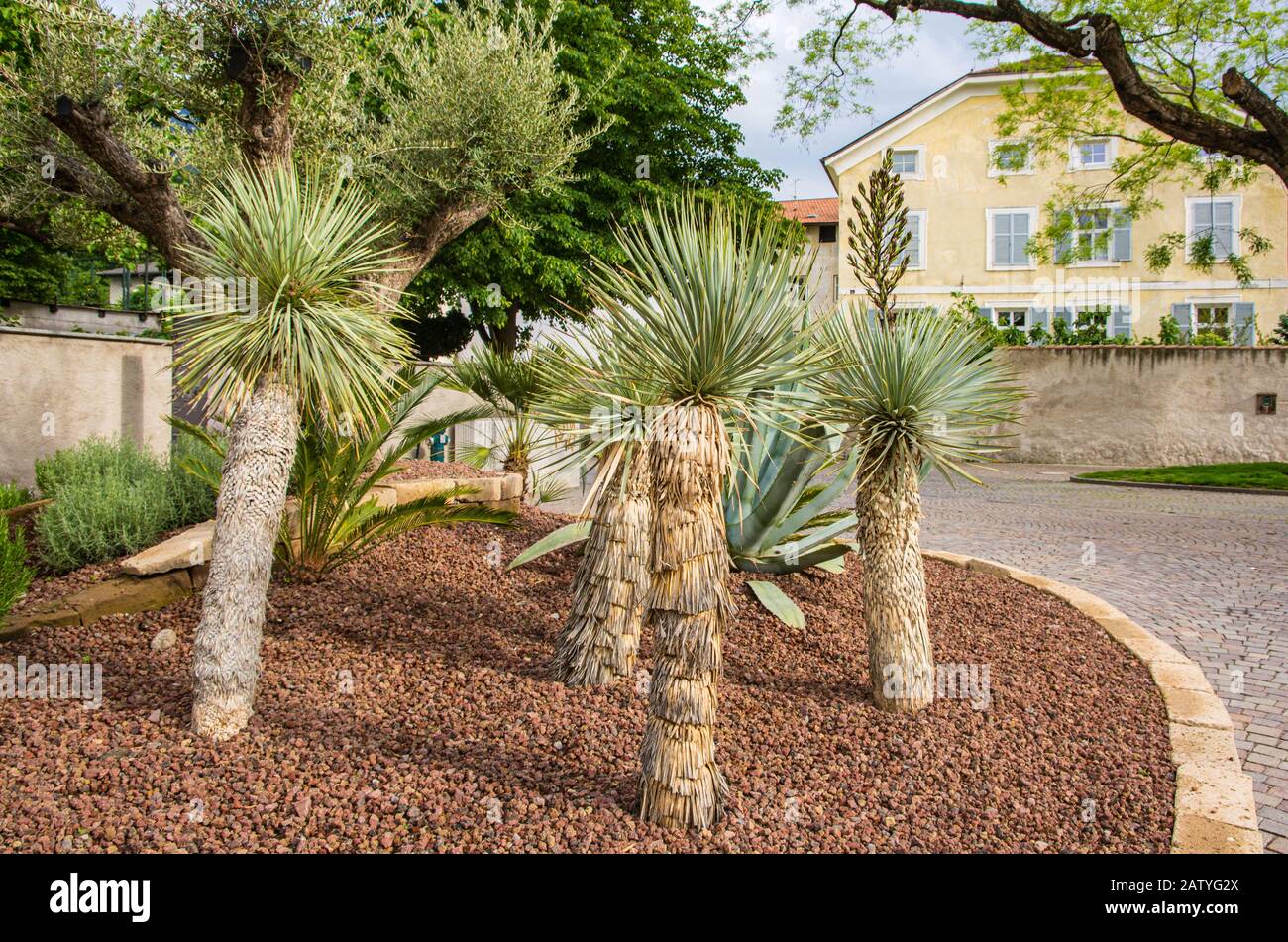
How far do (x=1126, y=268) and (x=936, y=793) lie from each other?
29339 mm

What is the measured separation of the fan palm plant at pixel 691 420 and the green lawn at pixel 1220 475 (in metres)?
15.9

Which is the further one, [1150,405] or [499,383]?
[1150,405]

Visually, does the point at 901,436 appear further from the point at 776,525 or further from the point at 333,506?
the point at 333,506

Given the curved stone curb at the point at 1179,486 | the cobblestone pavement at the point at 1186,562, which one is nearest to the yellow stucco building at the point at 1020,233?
the curved stone curb at the point at 1179,486

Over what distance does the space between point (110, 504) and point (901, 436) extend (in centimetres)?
518

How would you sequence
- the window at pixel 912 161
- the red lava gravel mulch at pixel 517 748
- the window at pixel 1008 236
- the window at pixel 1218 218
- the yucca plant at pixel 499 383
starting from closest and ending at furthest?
the red lava gravel mulch at pixel 517 748 < the yucca plant at pixel 499 383 < the window at pixel 1218 218 < the window at pixel 1008 236 < the window at pixel 912 161

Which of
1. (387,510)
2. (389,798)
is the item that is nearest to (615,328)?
(389,798)

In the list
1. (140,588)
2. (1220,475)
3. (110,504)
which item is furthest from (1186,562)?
(1220,475)

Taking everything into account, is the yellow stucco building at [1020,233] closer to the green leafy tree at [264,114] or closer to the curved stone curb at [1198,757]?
the green leafy tree at [264,114]

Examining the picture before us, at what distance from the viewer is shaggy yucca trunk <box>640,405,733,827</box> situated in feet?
9.29

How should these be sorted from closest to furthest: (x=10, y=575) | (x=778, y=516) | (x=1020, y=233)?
(x=10, y=575)
(x=778, y=516)
(x=1020, y=233)

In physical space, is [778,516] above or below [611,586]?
above

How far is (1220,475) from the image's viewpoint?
16.4 metres

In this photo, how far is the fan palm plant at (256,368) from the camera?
3.56m
